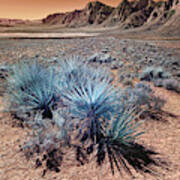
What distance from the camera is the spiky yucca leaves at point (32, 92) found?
418cm

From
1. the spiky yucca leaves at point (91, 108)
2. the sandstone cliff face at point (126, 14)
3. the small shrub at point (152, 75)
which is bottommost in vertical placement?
the small shrub at point (152, 75)

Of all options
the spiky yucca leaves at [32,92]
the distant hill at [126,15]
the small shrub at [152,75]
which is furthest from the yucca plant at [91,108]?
the distant hill at [126,15]

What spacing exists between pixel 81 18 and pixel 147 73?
6163 inches

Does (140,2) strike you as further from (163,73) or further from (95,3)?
(163,73)

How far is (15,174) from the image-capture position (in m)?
2.65

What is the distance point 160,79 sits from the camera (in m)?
7.09

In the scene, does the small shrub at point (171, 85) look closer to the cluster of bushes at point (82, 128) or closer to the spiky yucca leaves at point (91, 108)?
the cluster of bushes at point (82, 128)

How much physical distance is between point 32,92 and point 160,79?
4990 mm

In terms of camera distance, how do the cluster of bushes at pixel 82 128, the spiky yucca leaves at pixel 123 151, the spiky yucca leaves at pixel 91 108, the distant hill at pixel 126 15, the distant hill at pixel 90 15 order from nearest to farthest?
the spiky yucca leaves at pixel 123 151, the cluster of bushes at pixel 82 128, the spiky yucca leaves at pixel 91 108, the distant hill at pixel 126 15, the distant hill at pixel 90 15

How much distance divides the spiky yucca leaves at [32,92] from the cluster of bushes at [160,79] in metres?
4.07

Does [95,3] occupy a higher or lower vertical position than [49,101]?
higher

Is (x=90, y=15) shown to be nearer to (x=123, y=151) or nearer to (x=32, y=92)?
(x=32, y=92)

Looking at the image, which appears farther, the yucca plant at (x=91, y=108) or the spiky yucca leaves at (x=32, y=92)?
the spiky yucca leaves at (x=32, y=92)

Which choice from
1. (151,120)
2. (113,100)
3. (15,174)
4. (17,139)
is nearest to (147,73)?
(151,120)
